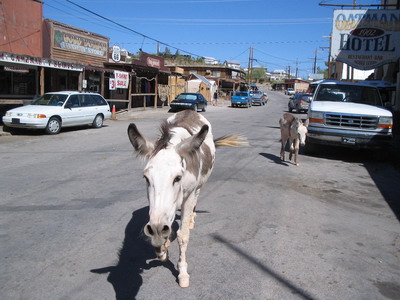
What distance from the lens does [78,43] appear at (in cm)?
2302

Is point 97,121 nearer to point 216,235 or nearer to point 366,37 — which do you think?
point 216,235

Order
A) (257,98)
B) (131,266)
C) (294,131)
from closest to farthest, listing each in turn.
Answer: (131,266)
(294,131)
(257,98)

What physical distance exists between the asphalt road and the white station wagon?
5173 mm

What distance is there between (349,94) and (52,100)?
1157 centimetres

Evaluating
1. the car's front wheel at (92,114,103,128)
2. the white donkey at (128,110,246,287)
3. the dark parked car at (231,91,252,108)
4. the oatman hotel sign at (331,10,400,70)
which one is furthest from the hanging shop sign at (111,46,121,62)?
the white donkey at (128,110,246,287)

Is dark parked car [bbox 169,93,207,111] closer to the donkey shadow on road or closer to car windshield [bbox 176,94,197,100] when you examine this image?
car windshield [bbox 176,94,197,100]

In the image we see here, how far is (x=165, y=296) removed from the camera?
10.6ft

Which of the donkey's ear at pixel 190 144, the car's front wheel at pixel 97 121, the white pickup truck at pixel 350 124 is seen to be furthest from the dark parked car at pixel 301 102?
the donkey's ear at pixel 190 144

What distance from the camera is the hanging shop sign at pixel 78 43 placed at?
70.0 feet

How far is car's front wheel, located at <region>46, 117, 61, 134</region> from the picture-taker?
45.2ft

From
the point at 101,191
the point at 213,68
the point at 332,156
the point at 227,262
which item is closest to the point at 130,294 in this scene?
the point at 227,262

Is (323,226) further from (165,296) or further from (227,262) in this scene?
(165,296)

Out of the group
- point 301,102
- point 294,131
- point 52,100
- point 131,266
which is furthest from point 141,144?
point 301,102

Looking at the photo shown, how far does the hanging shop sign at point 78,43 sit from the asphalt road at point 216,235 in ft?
49.1
